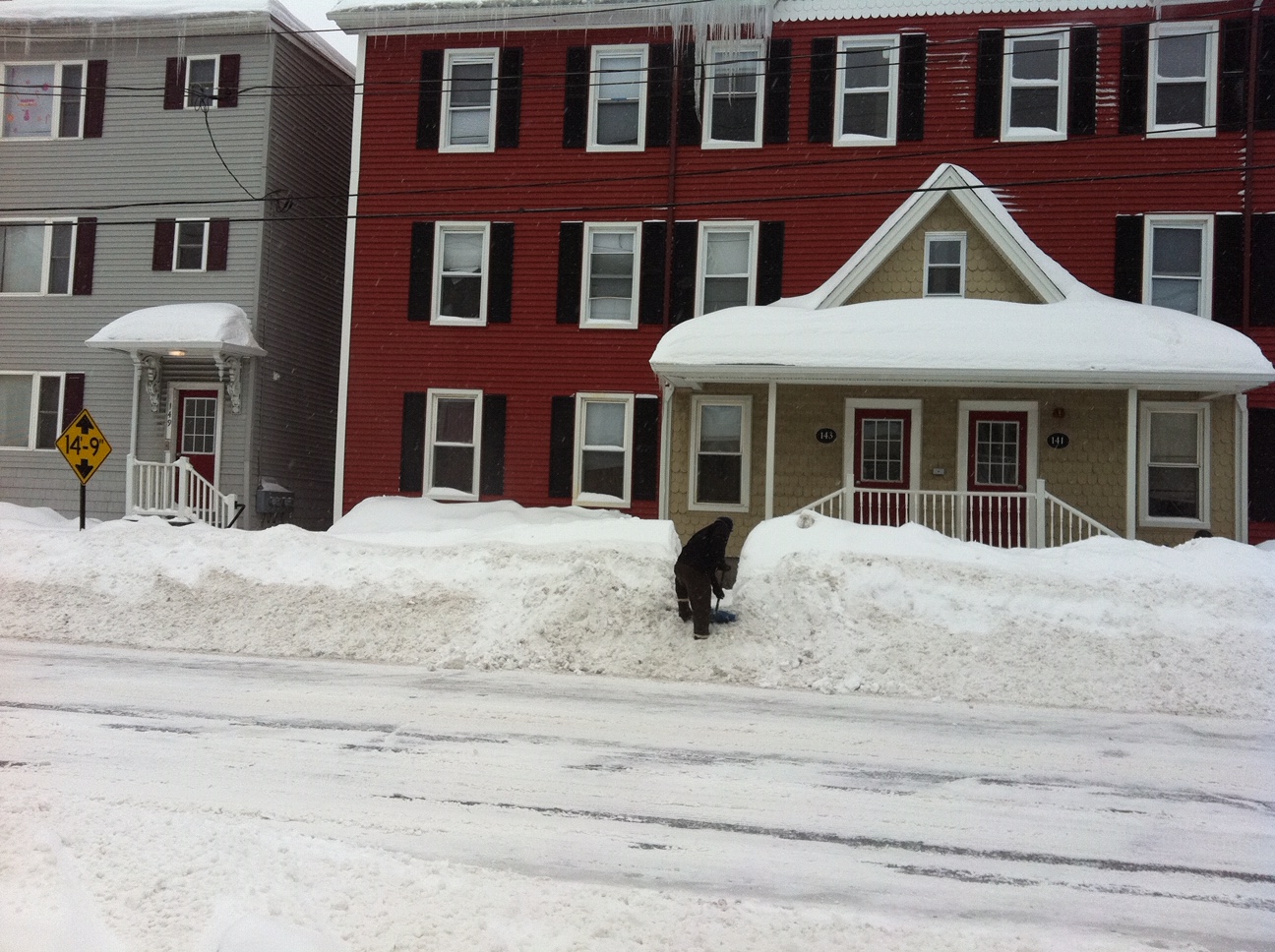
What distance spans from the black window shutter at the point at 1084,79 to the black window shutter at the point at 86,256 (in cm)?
1865

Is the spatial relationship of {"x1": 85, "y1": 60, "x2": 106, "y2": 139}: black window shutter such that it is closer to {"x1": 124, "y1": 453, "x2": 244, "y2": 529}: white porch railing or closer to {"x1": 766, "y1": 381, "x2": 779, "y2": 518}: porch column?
{"x1": 124, "y1": 453, "x2": 244, "y2": 529}: white porch railing

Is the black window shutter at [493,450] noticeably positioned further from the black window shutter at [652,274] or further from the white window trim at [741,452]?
the white window trim at [741,452]

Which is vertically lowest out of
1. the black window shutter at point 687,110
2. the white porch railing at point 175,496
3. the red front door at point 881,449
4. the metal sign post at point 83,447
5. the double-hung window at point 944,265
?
the white porch railing at point 175,496

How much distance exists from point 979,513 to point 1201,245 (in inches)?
250

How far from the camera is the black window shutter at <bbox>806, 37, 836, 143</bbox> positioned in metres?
17.4

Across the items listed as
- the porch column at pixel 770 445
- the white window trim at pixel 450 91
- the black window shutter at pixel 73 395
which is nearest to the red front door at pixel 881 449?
the porch column at pixel 770 445

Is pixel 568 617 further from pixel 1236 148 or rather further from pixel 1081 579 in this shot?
pixel 1236 148

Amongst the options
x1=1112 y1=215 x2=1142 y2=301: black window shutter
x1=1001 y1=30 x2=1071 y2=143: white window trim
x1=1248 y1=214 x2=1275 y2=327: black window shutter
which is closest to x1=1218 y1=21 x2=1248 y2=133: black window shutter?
x1=1248 y1=214 x2=1275 y2=327: black window shutter

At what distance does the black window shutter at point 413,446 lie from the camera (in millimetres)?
18172

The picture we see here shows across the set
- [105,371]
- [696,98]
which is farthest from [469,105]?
[105,371]

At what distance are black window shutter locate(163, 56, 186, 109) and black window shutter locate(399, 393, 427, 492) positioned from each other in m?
7.72

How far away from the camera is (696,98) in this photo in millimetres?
17797

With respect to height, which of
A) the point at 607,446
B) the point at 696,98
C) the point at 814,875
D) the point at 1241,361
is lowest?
the point at 814,875

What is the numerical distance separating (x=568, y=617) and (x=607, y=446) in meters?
7.13
